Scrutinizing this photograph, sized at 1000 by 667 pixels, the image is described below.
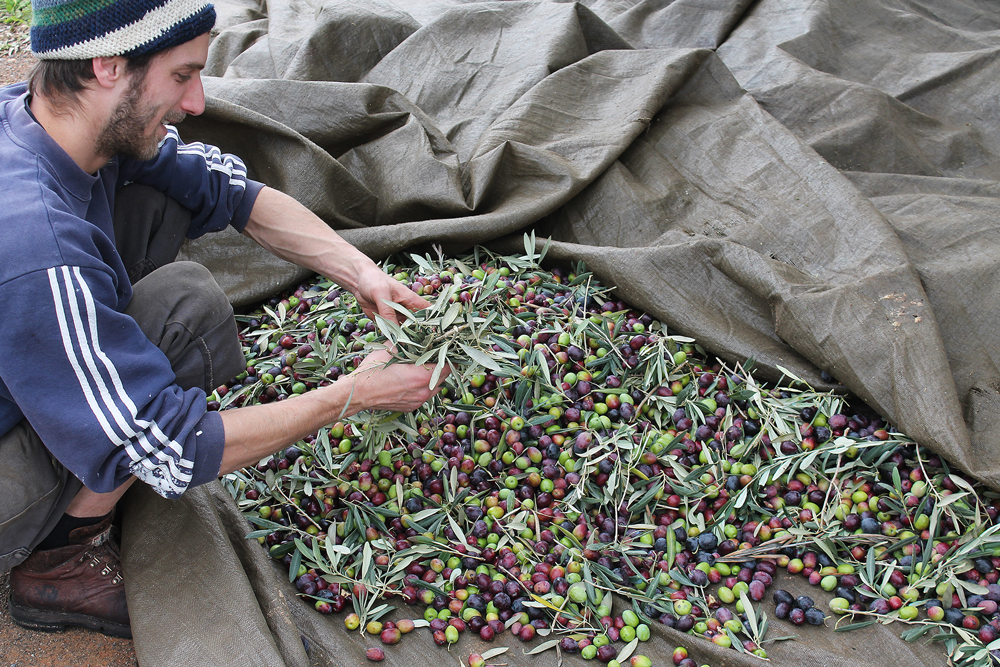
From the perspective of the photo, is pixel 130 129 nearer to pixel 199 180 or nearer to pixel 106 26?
pixel 106 26

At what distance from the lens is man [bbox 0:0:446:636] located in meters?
1.54

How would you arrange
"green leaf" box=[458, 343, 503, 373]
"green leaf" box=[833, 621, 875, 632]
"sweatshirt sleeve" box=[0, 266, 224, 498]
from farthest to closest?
"green leaf" box=[458, 343, 503, 373] < "green leaf" box=[833, 621, 875, 632] < "sweatshirt sleeve" box=[0, 266, 224, 498]

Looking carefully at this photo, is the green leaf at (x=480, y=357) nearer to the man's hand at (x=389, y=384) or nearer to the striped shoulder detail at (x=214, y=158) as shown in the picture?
the man's hand at (x=389, y=384)

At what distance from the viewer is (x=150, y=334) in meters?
1.97

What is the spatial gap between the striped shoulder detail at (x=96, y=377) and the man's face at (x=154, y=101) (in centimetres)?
41

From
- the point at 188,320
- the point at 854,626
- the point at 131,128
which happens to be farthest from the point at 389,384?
the point at 854,626

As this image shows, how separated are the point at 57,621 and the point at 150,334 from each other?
33.1 inches

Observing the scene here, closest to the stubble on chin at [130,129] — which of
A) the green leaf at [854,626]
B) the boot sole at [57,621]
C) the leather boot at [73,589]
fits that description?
the leather boot at [73,589]

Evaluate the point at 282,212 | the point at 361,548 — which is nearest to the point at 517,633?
the point at 361,548

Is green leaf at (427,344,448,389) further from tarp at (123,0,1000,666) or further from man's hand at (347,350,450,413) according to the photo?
tarp at (123,0,1000,666)

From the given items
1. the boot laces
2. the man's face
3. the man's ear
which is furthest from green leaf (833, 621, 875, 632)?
the man's ear

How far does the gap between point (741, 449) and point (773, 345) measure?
1.49ft

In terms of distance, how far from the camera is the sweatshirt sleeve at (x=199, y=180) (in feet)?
7.43

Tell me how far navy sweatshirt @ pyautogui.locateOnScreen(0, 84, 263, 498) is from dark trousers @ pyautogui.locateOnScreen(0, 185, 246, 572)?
87mm
